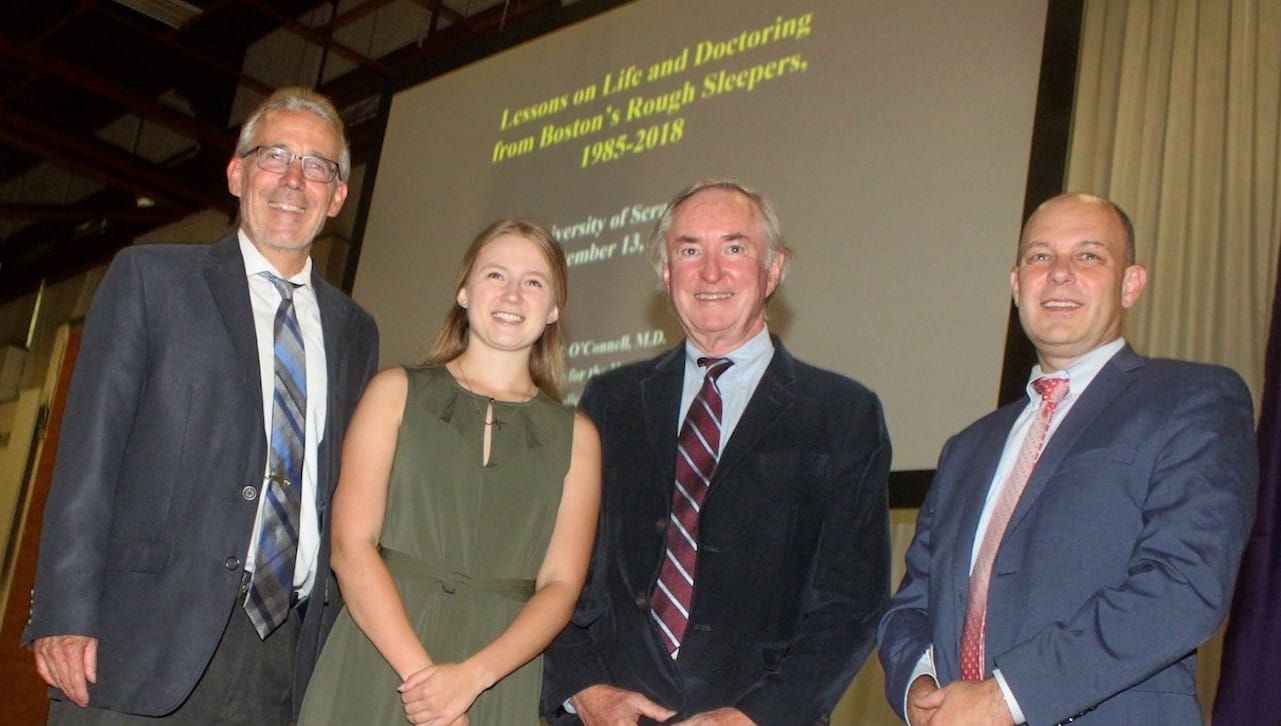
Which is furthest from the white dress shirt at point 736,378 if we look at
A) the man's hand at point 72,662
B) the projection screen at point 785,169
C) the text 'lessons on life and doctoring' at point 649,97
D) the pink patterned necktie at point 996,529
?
the text 'lessons on life and doctoring' at point 649,97

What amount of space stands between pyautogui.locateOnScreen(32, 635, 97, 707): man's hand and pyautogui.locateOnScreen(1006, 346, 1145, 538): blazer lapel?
164 cm

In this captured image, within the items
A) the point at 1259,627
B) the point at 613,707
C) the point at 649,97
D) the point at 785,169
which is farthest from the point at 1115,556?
the point at 649,97

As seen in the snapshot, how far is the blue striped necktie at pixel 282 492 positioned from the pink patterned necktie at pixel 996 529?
126 centimetres

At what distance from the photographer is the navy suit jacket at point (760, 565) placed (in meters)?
2.60

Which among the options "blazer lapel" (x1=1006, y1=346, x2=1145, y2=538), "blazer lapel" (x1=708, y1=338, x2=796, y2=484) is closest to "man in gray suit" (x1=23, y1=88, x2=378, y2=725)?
"blazer lapel" (x1=708, y1=338, x2=796, y2=484)

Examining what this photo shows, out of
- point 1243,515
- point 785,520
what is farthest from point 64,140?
→ point 1243,515

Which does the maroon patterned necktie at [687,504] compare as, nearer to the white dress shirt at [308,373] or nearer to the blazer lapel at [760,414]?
the blazer lapel at [760,414]

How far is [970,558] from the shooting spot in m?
2.58

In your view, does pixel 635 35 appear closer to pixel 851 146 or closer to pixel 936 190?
pixel 851 146

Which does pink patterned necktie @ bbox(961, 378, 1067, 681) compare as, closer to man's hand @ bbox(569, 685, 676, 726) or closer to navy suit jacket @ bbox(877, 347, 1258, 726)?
navy suit jacket @ bbox(877, 347, 1258, 726)

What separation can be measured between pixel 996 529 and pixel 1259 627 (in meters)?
1.71

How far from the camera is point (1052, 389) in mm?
2668

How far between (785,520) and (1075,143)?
9.53 ft

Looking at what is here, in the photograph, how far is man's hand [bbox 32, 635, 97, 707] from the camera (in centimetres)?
241
